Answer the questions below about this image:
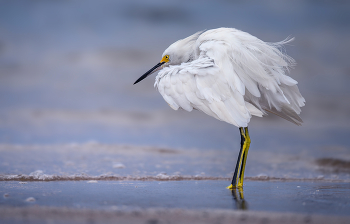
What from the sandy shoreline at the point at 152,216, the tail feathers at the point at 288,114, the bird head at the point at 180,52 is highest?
the bird head at the point at 180,52

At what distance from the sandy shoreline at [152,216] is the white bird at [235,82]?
120 centimetres

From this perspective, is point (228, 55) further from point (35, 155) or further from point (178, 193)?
point (35, 155)

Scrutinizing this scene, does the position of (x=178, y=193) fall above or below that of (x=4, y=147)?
below

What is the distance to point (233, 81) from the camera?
11.9 feet

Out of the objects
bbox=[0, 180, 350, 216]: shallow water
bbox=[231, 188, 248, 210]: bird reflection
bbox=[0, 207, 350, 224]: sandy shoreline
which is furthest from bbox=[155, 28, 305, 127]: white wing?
Answer: bbox=[0, 207, 350, 224]: sandy shoreline

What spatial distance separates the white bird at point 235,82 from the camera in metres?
3.61

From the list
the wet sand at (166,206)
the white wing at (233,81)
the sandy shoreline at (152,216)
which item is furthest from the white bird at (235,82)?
the sandy shoreline at (152,216)

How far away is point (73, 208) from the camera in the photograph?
264 centimetres

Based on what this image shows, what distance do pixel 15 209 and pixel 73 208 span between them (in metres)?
0.42

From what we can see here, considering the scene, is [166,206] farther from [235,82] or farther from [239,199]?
[235,82]

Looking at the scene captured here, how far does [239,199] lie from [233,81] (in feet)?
3.98

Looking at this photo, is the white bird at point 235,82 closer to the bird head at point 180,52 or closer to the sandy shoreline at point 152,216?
the bird head at point 180,52

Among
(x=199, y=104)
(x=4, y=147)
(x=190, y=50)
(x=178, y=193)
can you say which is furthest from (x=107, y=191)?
(x=4, y=147)

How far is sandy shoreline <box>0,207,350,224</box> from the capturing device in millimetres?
2340
